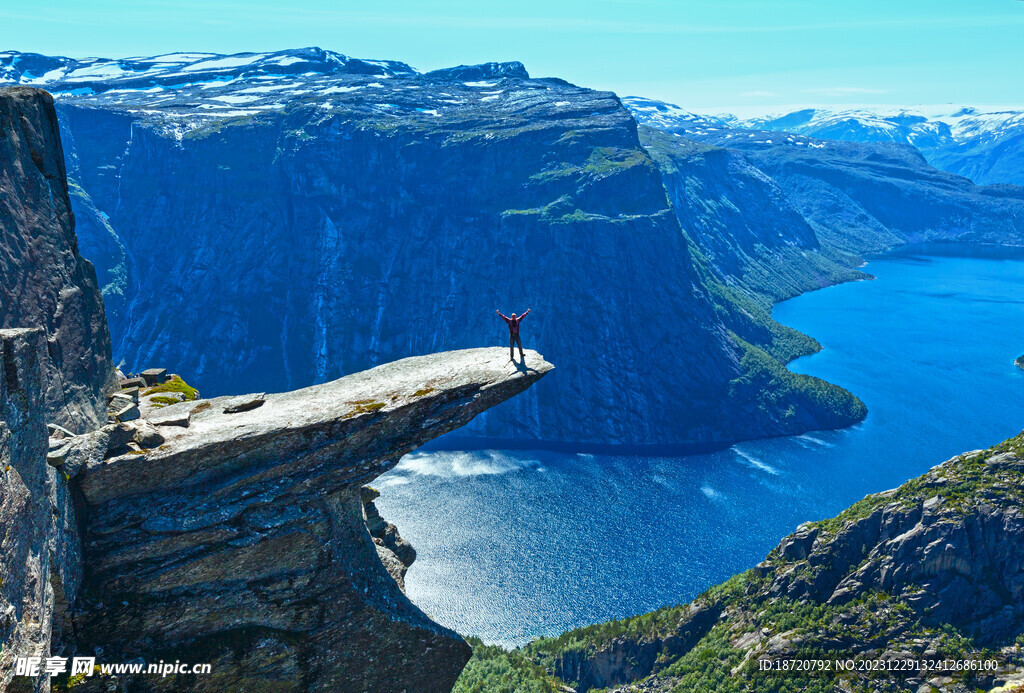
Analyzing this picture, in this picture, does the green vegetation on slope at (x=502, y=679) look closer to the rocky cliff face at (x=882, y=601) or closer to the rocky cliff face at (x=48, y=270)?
the rocky cliff face at (x=882, y=601)

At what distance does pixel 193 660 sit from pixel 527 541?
14350 cm

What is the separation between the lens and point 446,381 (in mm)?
30766

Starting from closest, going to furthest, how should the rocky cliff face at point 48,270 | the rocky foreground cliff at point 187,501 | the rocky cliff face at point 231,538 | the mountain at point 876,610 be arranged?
the rocky cliff face at point 231,538, the rocky foreground cliff at point 187,501, the rocky cliff face at point 48,270, the mountain at point 876,610

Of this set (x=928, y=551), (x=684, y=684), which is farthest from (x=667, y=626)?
(x=928, y=551)

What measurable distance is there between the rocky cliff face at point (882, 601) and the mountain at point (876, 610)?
13cm

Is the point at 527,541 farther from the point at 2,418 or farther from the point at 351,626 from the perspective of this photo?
the point at 2,418

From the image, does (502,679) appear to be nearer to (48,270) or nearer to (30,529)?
(30,529)

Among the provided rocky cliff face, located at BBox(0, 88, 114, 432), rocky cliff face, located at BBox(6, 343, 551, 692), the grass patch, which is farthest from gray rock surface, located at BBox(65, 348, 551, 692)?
the grass patch

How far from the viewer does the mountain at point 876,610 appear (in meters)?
63.7

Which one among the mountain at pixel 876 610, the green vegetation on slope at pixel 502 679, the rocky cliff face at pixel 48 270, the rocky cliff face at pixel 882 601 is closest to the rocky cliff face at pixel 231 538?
the rocky cliff face at pixel 48 270

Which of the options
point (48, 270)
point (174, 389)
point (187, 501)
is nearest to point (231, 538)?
point (187, 501)

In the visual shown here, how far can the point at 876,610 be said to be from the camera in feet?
231

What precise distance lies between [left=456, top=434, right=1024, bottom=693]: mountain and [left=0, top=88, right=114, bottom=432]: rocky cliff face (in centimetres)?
4963

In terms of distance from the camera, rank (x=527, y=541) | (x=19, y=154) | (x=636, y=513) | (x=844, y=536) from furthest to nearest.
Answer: (x=636, y=513), (x=527, y=541), (x=844, y=536), (x=19, y=154)
